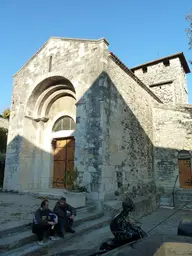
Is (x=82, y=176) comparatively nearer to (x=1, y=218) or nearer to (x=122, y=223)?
(x=1, y=218)

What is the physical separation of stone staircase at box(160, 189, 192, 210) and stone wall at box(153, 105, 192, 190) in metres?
0.34

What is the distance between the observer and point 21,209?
531cm

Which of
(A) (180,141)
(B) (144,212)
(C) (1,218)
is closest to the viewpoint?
(C) (1,218)

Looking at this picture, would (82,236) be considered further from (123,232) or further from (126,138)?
(126,138)

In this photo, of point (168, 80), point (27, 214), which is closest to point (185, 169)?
point (27, 214)

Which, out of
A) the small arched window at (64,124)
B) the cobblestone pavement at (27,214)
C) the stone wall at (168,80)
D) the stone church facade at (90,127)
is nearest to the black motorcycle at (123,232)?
the cobblestone pavement at (27,214)

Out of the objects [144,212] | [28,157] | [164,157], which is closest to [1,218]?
[28,157]

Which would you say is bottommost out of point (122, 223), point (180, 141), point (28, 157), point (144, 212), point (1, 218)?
point (144, 212)

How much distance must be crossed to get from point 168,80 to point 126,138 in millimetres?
10353

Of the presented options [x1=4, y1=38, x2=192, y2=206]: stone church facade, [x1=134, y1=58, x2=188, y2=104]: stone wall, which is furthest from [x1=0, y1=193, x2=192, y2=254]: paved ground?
[x1=134, y1=58, x2=188, y2=104]: stone wall

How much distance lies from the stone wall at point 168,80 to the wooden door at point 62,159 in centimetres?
1022

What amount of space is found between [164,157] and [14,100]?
25.6 feet

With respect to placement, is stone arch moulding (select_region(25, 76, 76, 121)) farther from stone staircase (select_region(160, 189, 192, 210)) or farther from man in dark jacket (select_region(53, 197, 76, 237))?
stone staircase (select_region(160, 189, 192, 210))

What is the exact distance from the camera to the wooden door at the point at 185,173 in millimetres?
9602
